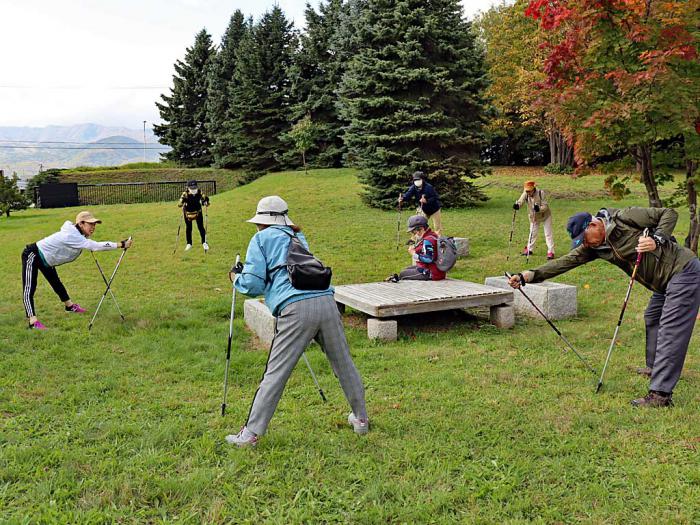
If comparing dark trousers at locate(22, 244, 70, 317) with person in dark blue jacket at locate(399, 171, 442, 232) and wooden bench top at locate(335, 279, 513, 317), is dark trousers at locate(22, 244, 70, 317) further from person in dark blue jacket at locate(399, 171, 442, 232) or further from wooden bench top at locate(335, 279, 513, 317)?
person in dark blue jacket at locate(399, 171, 442, 232)

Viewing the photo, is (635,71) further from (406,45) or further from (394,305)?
(406,45)

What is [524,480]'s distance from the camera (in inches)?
151

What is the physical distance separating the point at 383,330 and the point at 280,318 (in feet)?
9.97

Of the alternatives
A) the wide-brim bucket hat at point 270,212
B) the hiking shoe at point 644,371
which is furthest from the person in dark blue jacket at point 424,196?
the wide-brim bucket hat at point 270,212

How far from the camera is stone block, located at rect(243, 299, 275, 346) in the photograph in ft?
22.8

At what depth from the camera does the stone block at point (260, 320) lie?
6955mm

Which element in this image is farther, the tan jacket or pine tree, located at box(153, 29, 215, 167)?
pine tree, located at box(153, 29, 215, 167)

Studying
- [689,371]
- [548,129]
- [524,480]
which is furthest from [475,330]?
[548,129]

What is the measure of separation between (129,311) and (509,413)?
19.2ft

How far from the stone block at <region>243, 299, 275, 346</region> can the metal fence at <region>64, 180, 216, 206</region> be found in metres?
24.4

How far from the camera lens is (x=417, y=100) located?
19.3 meters

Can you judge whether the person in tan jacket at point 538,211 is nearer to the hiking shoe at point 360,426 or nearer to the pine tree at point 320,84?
the hiking shoe at point 360,426

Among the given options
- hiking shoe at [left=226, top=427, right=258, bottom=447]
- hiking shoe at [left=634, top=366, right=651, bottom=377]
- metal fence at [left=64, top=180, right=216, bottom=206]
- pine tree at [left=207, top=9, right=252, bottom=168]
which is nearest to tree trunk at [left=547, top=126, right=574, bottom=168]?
metal fence at [left=64, top=180, right=216, bottom=206]

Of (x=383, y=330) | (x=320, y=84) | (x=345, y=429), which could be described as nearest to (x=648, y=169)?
(x=383, y=330)
